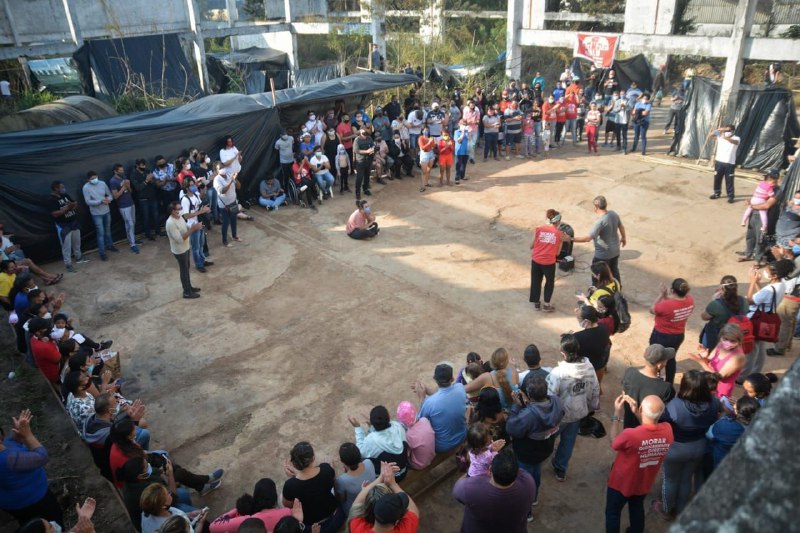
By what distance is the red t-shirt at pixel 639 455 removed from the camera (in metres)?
3.92

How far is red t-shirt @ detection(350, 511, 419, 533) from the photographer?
328 cm

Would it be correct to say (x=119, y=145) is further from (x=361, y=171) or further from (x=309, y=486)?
(x=309, y=486)

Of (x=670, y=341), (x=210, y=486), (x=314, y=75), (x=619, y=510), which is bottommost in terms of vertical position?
(x=210, y=486)

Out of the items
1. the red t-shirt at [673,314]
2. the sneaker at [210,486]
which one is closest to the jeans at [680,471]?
the red t-shirt at [673,314]

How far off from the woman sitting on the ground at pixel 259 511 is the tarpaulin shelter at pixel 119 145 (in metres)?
7.91

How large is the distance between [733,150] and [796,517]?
11.8 metres

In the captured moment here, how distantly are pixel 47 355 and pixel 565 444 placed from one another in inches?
207

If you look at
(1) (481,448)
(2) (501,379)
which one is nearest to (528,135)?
(2) (501,379)

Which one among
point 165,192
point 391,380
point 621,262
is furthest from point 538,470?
point 165,192

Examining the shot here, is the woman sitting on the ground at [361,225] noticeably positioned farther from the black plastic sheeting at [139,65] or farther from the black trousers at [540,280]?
the black plastic sheeting at [139,65]

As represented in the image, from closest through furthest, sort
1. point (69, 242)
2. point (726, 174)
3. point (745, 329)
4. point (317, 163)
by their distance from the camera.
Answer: point (745, 329) < point (69, 242) < point (726, 174) < point (317, 163)

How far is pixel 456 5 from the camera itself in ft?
84.8

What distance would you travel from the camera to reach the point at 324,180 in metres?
12.1

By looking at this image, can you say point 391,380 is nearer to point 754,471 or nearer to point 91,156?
point 754,471
